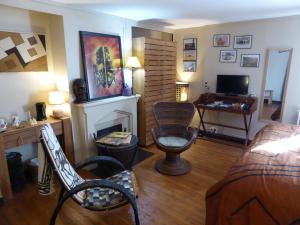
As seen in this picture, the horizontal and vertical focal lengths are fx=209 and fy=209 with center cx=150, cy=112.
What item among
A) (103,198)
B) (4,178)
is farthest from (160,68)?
(4,178)

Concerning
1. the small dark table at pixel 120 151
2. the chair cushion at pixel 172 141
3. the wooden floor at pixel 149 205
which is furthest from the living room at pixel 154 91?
the small dark table at pixel 120 151

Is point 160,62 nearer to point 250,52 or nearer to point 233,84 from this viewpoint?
point 233,84

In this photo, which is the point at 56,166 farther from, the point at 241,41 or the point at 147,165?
the point at 241,41

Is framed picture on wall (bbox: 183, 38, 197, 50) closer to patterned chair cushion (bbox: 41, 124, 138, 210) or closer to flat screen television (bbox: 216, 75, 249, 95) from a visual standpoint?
flat screen television (bbox: 216, 75, 249, 95)

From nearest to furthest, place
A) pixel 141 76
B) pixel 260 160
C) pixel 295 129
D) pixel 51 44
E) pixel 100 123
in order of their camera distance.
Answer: pixel 260 160
pixel 295 129
pixel 51 44
pixel 100 123
pixel 141 76

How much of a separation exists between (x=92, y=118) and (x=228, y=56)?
2.86 m

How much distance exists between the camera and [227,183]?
5.30ft

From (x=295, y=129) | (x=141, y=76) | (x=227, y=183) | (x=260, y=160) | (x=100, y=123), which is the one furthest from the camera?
(x=141, y=76)

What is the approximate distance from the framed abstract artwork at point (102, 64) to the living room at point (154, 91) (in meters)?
0.05

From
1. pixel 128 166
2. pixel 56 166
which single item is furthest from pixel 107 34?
pixel 56 166

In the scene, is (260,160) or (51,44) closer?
(260,160)

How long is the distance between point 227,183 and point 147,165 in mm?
1750

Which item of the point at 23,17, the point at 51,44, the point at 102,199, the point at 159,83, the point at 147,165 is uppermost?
the point at 23,17

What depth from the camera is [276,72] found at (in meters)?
3.68
